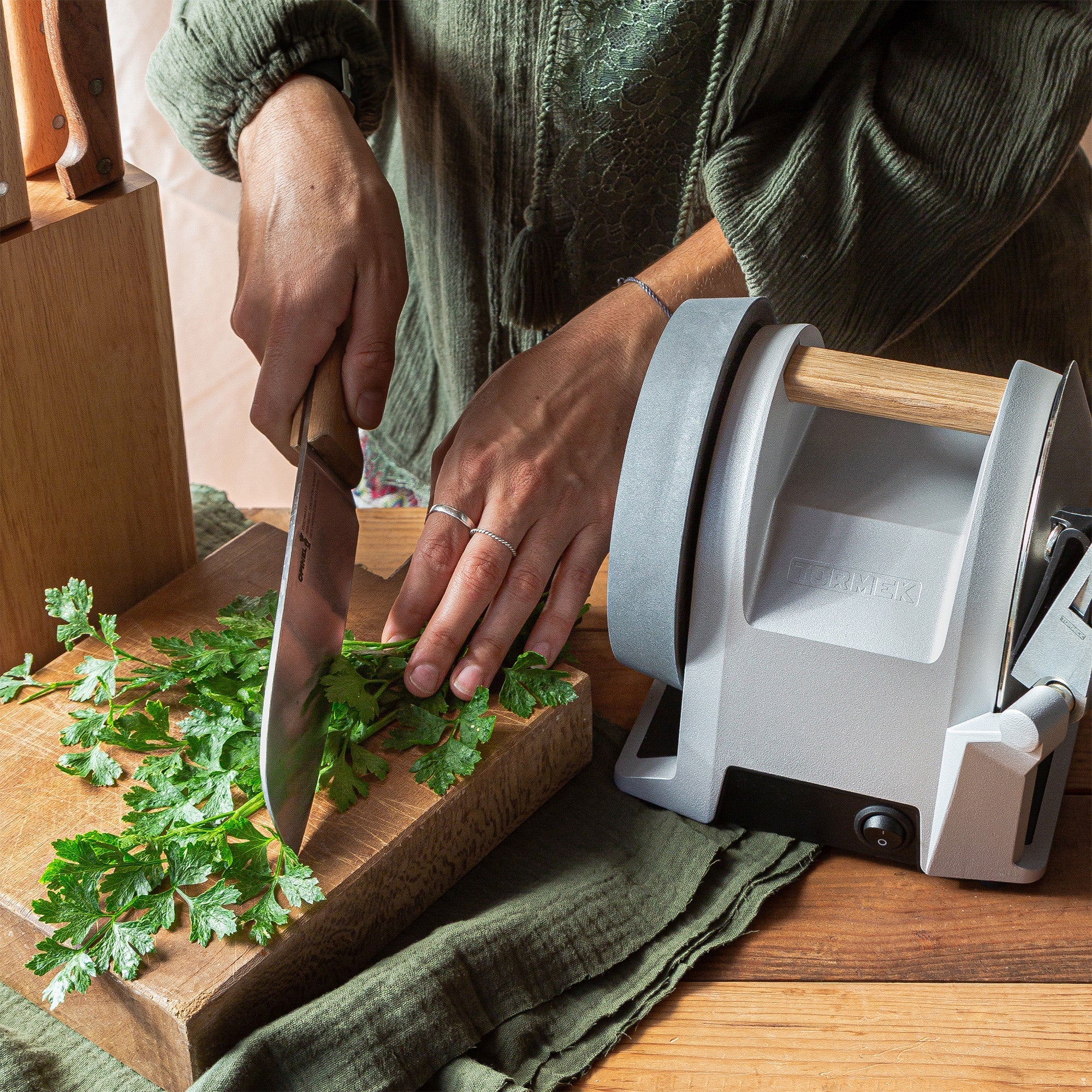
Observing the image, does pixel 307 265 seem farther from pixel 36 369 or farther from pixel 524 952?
pixel 524 952

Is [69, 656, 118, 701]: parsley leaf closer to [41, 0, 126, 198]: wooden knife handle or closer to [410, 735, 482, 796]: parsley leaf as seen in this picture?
[410, 735, 482, 796]: parsley leaf

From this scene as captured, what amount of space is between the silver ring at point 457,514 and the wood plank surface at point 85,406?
11.7 inches

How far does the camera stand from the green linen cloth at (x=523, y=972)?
2.11 feet

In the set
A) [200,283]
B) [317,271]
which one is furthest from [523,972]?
[200,283]

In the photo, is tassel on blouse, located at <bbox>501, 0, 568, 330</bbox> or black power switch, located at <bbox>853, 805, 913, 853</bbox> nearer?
black power switch, located at <bbox>853, 805, 913, 853</bbox>

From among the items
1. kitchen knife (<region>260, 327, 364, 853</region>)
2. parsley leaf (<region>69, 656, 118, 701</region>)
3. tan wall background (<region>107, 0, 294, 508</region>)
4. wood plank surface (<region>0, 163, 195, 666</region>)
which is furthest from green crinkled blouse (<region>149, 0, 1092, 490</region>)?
tan wall background (<region>107, 0, 294, 508</region>)

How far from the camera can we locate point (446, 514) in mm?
900

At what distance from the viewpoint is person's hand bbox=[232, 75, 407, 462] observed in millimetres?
917

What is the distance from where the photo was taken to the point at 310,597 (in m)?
0.78

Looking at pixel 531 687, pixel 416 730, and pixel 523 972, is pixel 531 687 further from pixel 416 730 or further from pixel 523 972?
pixel 523 972

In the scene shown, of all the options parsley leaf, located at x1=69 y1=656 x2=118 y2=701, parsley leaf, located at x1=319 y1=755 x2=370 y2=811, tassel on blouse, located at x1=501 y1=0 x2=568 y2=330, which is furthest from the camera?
tassel on blouse, located at x1=501 y1=0 x2=568 y2=330

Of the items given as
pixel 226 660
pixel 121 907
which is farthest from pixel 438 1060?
pixel 226 660

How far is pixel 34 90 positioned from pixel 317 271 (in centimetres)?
27

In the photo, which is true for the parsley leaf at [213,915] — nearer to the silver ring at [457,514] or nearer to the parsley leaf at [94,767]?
the parsley leaf at [94,767]
